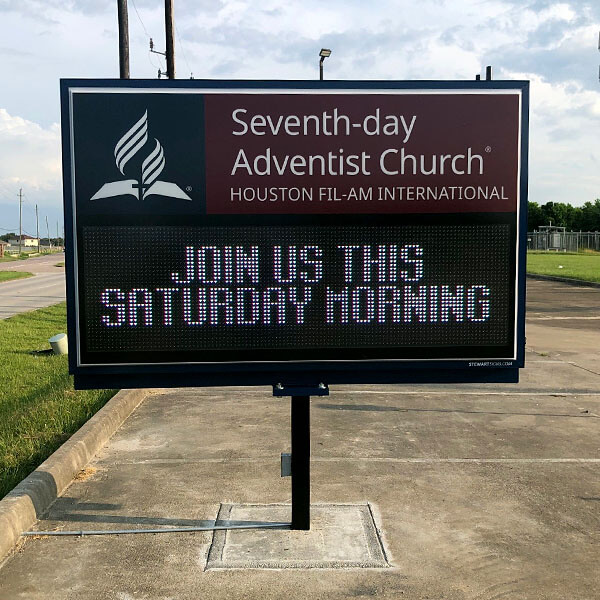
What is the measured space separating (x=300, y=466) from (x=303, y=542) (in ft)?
1.66

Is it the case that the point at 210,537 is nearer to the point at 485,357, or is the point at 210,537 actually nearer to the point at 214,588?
the point at 214,588

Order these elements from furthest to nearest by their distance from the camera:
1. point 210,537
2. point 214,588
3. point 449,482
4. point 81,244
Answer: point 449,482, point 210,537, point 81,244, point 214,588

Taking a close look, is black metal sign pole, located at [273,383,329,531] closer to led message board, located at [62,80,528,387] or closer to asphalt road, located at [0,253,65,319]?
led message board, located at [62,80,528,387]

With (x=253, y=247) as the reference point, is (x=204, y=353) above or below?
below

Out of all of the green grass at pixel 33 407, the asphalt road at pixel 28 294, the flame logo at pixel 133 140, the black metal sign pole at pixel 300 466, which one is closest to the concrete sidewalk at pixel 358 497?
the black metal sign pole at pixel 300 466

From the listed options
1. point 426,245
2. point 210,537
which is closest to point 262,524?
point 210,537

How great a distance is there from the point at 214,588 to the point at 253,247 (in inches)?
83.0

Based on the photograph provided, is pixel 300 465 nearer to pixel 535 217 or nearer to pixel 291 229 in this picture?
pixel 291 229

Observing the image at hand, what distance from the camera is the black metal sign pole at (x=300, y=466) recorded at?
16.1ft

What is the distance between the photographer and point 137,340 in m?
4.57

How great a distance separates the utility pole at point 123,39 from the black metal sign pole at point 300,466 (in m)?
12.9

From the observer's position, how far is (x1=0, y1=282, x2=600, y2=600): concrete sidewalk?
4.29m

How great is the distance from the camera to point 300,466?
194 inches

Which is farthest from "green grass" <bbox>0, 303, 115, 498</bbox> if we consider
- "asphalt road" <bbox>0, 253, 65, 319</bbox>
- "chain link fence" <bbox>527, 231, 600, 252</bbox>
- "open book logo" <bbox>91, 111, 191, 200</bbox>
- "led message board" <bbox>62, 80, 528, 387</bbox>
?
"chain link fence" <bbox>527, 231, 600, 252</bbox>
